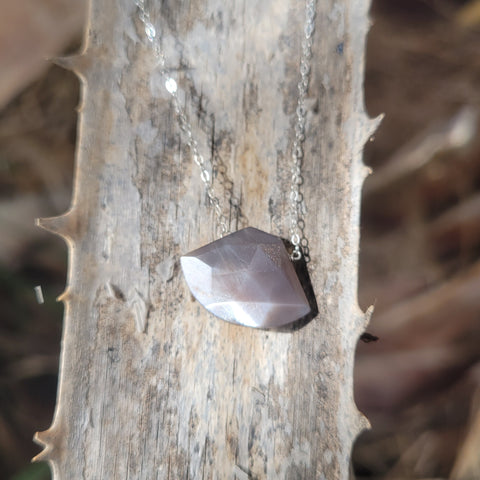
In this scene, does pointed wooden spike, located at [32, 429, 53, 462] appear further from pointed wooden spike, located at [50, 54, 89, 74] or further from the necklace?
pointed wooden spike, located at [50, 54, 89, 74]

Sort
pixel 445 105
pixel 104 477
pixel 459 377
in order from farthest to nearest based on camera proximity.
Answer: pixel 445 105, pixel 459 377, pixel 104 477

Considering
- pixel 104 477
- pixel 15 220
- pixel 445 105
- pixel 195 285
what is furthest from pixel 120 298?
pixel 445 105

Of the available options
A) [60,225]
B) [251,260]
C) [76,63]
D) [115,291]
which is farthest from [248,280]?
[76,63]

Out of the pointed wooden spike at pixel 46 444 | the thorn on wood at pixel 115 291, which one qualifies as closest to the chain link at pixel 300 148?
the thorn on wood at pixel 115 291

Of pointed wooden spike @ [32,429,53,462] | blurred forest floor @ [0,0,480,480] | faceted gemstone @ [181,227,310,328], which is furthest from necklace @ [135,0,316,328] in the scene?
blurred forest floor @ [0,0,480,480]

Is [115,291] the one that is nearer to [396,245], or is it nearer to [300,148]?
[300,148]

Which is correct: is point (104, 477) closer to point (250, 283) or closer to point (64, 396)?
point (64, 396)
